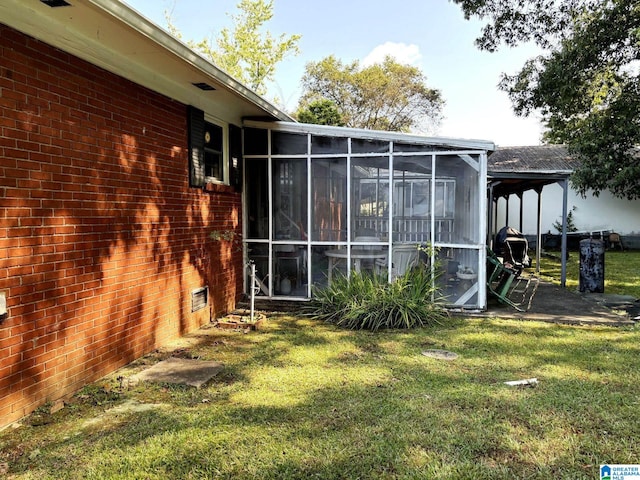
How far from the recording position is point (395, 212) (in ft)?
22.5

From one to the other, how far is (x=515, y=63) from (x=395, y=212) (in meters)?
7.70

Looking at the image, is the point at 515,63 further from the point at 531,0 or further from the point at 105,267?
the point at 105,267

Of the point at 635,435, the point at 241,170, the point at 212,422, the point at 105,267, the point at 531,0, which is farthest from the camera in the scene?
the point at 531,0

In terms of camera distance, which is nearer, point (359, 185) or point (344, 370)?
point (344, 370)

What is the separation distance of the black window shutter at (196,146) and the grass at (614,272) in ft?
25.8

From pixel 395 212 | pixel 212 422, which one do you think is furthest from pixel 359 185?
pixel 212 422

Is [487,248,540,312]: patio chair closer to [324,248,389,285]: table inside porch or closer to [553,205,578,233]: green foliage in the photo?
[324,248,389,285]: table inside porch

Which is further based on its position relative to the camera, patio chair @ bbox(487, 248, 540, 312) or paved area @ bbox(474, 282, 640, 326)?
patio chair @ bbox(487, 248, 540, 312)

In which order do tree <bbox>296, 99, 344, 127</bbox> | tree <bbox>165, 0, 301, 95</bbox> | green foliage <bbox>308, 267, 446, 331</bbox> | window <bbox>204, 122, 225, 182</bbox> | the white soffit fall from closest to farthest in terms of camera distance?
the white soffit < green foliage <bbox>308, 267, 446, 331</bbox> < window <bbox>204, 122, 225, 182</bbox> < tree <bbox>296, 99, 344, 127</bbox> < tree <bbox>165, 0, 301, 95</bbox>

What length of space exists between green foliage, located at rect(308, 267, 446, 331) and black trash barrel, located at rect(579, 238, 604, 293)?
12.5 ft

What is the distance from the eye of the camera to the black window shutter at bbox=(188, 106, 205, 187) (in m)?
5.45

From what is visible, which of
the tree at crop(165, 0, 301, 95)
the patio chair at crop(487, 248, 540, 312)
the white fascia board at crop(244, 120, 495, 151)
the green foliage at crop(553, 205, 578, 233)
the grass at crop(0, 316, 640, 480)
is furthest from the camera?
the tree at crop(165, 0, 301, 95)

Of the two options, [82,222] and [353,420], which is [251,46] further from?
[353,420]

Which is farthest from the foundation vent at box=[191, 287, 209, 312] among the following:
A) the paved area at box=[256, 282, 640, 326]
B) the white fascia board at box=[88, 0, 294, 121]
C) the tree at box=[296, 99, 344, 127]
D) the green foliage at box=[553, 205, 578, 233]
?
the green foliage at box=[553, 205, 578, 233]
